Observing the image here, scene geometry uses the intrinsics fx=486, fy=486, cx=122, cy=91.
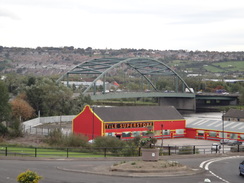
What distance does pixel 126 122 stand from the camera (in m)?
69.3

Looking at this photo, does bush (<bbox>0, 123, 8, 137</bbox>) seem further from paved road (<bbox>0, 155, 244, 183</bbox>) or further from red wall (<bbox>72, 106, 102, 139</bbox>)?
paved road (<bbox>0, 155, 244, 183</bbox>)

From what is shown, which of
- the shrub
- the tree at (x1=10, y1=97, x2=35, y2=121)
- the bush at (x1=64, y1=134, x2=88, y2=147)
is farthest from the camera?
the tree at (x1=10, y1=97, x2=35, y2=121)

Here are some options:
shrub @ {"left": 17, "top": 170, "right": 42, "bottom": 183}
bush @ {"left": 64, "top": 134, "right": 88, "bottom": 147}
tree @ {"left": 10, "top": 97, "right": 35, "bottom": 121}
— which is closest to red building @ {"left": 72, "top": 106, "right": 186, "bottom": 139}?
tree @ {"left": 10, "top": 97, "right": 35, "bottom": 121}

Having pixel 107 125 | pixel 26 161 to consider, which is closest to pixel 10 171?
pixel 26 161

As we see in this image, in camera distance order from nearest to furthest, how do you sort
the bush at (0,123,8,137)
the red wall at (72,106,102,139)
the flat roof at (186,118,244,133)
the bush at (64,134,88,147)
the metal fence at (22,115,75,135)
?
the bush at (64,134,88,147), the bush at (0,123,8,137), the metal fence at (22,115,75,135), the red wall at (72,106,102,139), the flat roof at (186,118,244,133)

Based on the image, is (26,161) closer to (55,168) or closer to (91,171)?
(55,168)

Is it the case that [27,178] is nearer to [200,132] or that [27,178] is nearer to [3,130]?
[3,130]

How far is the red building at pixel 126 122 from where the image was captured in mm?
67000

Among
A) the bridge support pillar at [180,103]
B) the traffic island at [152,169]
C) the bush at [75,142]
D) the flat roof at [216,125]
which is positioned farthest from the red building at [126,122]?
the bridge support pillar at [180,103]

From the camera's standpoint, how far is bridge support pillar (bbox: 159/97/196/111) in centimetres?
14450

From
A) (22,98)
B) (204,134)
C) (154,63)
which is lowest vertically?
(204,134)

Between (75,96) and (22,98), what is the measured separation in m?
12.1

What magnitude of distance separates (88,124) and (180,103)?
81.0 metres

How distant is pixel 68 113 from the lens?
92250 millimetres
